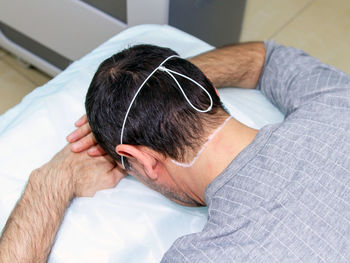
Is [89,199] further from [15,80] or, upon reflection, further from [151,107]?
[15,80]

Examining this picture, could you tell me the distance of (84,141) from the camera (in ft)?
3.63

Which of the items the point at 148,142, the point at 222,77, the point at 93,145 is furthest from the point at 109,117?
the point at 222,77

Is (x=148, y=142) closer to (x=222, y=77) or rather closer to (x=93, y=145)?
(x=93, y=145)

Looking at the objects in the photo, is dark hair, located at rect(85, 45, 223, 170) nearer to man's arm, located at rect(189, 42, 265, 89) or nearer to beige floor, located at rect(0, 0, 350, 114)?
man's arm, located at rect(189, 42, 265, 89)

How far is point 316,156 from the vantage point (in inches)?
34.5

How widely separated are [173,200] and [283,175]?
12.6 inches

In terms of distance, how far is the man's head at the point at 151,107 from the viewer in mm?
859

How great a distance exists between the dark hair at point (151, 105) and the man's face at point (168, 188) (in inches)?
4.2

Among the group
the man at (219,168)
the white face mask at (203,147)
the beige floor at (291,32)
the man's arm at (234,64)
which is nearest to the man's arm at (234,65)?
A: the man's arm at (234,64)

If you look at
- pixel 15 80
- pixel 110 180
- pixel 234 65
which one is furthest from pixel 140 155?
pixel 15 80

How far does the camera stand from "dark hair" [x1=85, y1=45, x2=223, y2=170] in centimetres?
86

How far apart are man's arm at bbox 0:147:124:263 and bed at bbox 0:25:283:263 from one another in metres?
0.03

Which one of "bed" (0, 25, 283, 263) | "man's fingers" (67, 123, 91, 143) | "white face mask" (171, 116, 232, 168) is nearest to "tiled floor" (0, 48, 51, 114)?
"bed" (0, 25, 283, 263)

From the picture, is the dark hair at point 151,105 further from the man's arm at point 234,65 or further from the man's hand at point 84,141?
the man's arm at point 234,65
